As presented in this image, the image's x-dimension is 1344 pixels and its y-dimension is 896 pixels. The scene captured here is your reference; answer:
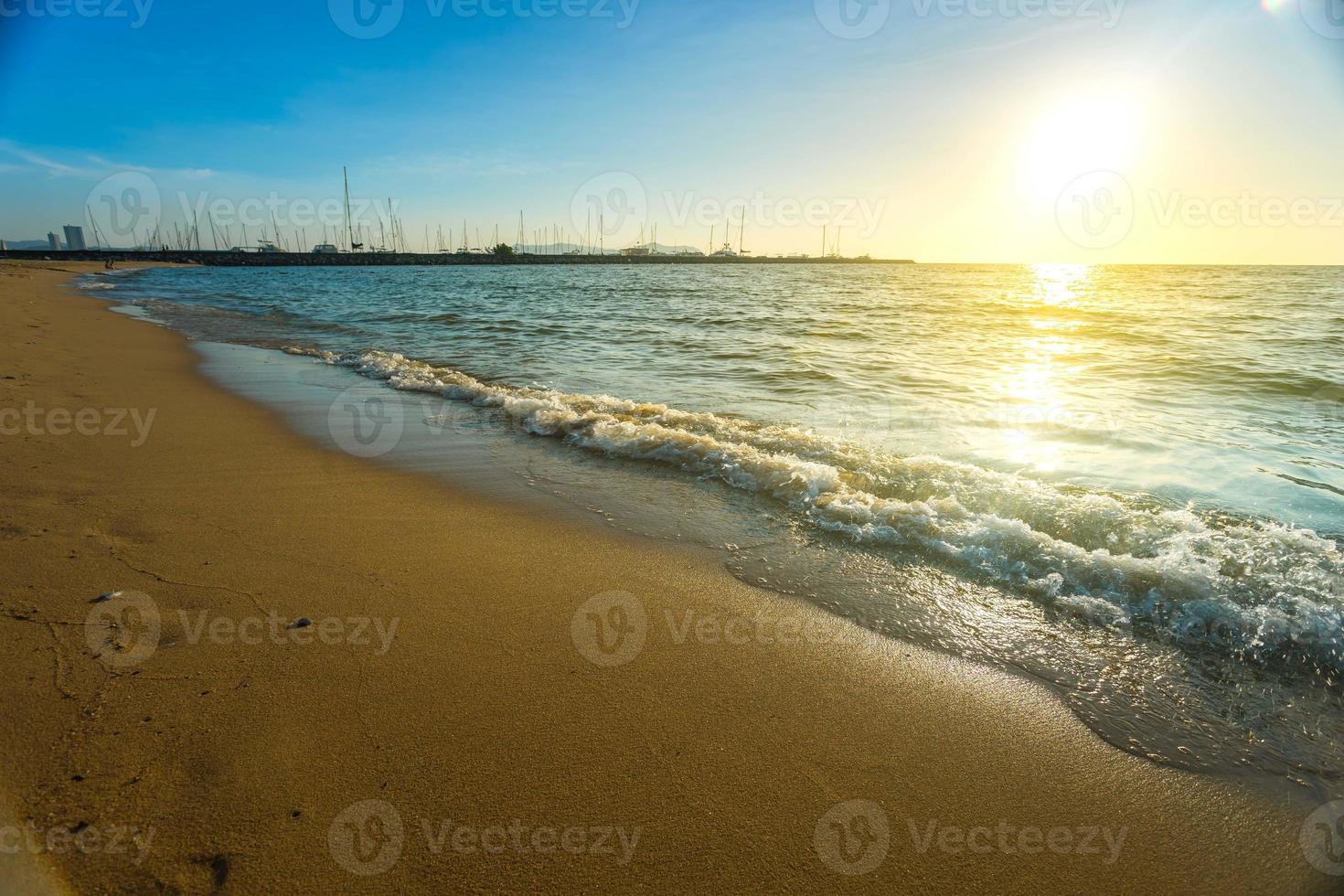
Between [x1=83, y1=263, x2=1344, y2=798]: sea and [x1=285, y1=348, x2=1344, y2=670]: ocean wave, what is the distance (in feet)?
0.06

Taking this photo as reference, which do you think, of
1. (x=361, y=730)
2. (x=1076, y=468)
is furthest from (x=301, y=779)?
(x=1076, y=468)

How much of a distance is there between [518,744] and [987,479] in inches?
170

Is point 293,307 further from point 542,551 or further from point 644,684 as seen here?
point 644,684

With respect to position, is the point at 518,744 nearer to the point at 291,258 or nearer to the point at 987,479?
the point at 987,479

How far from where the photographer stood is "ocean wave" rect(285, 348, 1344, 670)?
125 inches

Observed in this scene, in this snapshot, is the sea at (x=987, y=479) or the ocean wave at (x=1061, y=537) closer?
the sea at (x=987, y=479)

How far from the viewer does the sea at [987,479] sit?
2852mm

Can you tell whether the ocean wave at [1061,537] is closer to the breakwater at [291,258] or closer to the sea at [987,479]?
the sea at [987,479]

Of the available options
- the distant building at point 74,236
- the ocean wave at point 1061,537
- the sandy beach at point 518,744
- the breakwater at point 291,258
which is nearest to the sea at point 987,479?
the ocean wave at point 1061,537

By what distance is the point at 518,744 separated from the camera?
226cm

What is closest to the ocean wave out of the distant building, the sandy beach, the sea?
the sea

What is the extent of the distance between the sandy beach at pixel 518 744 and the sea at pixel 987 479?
0.40 metres

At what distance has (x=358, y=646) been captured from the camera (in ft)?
9.16

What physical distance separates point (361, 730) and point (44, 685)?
4.08ft
